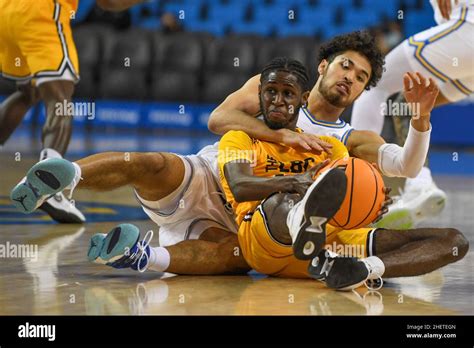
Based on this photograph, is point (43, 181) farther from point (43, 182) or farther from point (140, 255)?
point (140, 255)

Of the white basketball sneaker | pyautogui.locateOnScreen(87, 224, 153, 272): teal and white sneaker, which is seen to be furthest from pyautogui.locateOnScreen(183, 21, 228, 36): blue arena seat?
pyautogui.locateOnScreen(87, 224, 153, 272): teal and white sneaker

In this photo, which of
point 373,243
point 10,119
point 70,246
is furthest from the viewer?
point 10,119

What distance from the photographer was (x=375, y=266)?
3758 mm

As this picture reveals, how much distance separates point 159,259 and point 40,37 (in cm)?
257

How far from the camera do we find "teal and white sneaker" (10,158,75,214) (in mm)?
3680

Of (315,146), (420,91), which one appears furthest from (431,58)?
(315,146)

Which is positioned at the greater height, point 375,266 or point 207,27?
point 207,27

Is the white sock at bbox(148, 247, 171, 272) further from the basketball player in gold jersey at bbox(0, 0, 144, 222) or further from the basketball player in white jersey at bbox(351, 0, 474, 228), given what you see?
the basketball player in white jersey at bbox(351, 0, 474, 228)

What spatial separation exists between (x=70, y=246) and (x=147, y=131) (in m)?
7.78

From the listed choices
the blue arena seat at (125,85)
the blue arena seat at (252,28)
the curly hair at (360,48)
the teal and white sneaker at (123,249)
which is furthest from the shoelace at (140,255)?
the blue arena seat at (252,28)

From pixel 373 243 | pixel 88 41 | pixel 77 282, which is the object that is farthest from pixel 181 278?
pixel 88 41

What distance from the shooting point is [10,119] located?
6637mm
